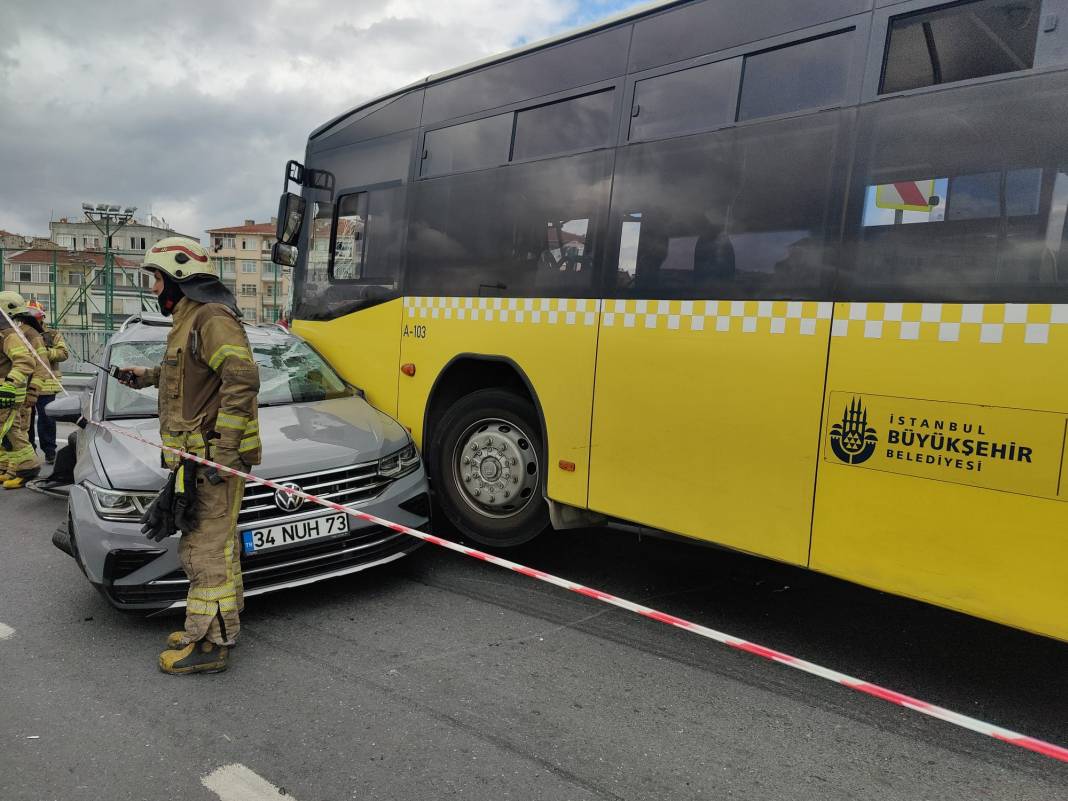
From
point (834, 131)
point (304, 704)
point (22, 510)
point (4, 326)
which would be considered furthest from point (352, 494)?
point (4, 326)

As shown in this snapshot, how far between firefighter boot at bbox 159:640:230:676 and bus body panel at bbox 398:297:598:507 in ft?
6.30

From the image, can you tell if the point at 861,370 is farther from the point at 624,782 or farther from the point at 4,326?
the point at 4,326

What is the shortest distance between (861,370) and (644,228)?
137 cm

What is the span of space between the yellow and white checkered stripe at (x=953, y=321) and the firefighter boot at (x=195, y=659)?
306 centimetres

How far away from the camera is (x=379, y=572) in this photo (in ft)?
15.2

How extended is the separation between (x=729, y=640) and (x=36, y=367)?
709 centimetres

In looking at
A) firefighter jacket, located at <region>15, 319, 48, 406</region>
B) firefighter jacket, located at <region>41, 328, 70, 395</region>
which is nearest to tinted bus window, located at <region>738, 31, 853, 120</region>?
firefighter jacket, located at <region>15, 319, 48, 406</region>

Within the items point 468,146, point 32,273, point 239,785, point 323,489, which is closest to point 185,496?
point 323,489

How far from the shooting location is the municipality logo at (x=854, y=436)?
10.1 ft

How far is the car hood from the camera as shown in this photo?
372 centimetres

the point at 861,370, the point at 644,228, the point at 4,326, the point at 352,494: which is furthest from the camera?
the point at 4,326

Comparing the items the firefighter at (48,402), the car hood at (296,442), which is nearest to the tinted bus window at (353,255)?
the car hood at (296,442)

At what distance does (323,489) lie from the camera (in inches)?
158

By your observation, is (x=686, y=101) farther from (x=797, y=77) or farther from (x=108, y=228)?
(x=108, y=228)
